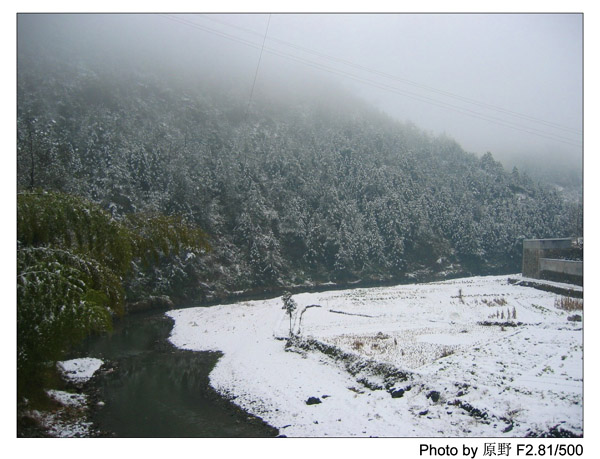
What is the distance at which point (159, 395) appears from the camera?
38.4 feet

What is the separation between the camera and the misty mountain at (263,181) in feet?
97.9

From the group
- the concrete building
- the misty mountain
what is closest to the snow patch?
the misty mountain

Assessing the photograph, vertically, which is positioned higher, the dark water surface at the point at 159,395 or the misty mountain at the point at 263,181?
the misty mountain at the point at 263,181

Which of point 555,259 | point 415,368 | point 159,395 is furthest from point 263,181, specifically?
point 415,368

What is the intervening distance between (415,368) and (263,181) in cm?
4847

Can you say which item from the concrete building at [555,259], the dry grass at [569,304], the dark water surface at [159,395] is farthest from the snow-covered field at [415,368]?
the concrete building at [555,259]

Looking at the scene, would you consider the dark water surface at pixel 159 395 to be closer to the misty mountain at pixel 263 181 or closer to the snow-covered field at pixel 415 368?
the snow-covered field at pixel 415 368

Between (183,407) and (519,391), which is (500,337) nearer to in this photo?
(519,391)

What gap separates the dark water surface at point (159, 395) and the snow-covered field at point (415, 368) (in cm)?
60

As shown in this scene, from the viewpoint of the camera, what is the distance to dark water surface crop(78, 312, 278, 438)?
946 centimetres

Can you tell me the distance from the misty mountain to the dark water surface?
8.72 meters

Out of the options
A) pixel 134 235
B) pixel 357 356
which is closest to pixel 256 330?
pixel 357 356

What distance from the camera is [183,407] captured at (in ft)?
35.5

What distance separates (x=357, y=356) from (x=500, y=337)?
16.0 feet
